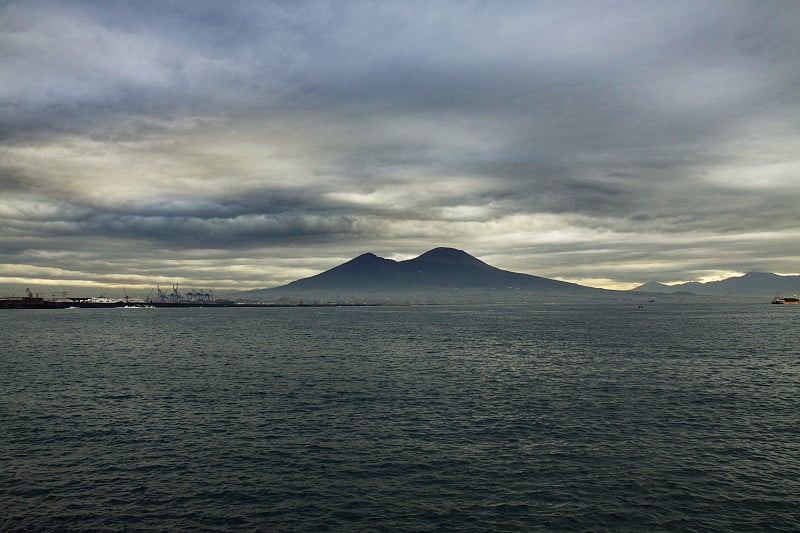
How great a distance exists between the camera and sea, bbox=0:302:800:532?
3691 centimetres

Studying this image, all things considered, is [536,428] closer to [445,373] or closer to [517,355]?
[445,373]

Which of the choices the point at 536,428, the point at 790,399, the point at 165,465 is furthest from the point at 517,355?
the point at 165,465

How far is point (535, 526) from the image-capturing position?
34938 millimetres

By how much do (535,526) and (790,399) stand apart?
5810cm

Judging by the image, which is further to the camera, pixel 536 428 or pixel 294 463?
pixel 536 428

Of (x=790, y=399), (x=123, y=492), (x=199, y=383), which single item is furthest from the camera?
(x=199, y=383)

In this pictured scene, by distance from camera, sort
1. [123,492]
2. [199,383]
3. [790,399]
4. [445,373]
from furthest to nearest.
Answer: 1. [445,373]
2. [199,383]
3. [790,399]
4. [123,492]

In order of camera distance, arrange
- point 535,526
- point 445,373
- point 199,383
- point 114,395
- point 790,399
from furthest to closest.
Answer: point 445,373, point 199,383, point 114,395, point 790,399, point 535,526

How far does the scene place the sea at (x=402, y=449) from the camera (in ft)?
121

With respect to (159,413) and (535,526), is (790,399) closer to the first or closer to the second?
(535,526)

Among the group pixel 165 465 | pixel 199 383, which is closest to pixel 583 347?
pixel 199 383

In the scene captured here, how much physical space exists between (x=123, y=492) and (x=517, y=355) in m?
99.5

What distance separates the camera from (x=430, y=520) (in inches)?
1411

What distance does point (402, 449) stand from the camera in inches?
2000
